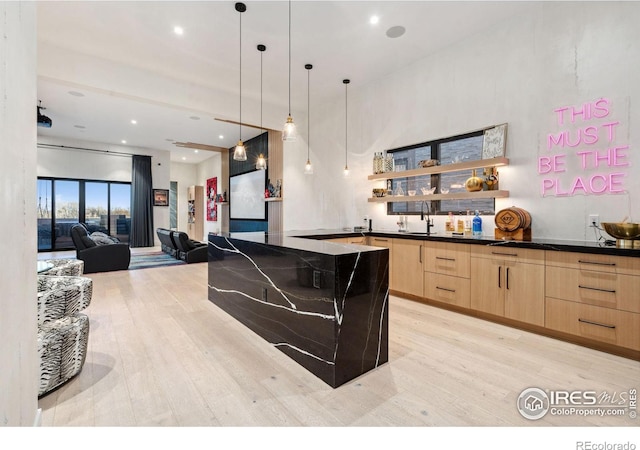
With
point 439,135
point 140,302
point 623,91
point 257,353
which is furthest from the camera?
point 439,135

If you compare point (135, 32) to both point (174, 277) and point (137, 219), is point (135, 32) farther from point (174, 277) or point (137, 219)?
point (137, 219)

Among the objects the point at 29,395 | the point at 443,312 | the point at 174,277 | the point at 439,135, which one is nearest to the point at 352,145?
the point at 439,135

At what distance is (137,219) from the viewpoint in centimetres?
1026

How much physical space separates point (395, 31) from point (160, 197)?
9664 mm

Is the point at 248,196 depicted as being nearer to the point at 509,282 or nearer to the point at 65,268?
the point at 65,268

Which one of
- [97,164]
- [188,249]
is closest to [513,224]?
[188,249]

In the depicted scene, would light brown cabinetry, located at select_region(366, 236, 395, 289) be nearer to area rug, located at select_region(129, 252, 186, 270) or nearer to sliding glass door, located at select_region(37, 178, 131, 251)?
area rug, located at select_region(129, 252, 186, 270)

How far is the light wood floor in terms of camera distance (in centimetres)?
181

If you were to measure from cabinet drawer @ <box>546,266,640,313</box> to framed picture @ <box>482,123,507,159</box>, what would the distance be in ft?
5.23

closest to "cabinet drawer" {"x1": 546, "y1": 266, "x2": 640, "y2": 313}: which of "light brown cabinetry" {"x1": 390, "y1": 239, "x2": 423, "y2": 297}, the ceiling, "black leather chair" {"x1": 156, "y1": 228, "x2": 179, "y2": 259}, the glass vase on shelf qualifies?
"light brown cabinetry" {"x1": 390, "y1": 239, "x2": 423, "y2": 297}

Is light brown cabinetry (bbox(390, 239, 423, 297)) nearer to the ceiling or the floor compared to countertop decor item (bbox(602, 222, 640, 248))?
nearer to the floor

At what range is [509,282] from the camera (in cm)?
319

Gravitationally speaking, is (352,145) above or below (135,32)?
below
